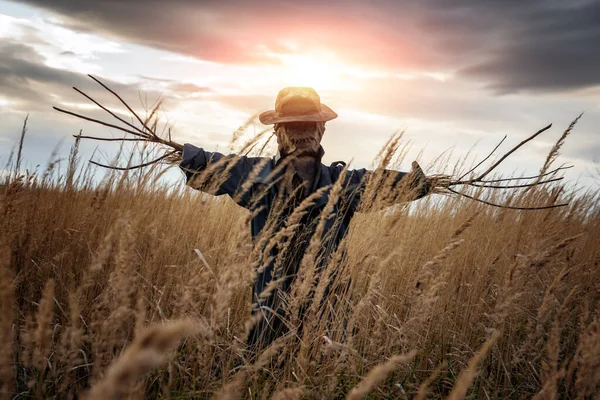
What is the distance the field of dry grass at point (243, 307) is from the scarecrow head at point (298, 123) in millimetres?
576

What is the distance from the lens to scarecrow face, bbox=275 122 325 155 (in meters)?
2.80

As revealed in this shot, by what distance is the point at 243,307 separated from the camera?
280 cm

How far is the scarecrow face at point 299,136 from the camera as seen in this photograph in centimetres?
280

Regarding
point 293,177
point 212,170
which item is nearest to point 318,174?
point 293,177

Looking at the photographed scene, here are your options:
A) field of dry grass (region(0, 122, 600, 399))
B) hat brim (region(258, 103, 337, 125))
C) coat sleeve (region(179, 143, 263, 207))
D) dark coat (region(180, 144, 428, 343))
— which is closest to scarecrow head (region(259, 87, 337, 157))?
hat brim (region(258, 103, 337, 125))

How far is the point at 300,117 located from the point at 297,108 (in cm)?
11

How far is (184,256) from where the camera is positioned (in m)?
3.09

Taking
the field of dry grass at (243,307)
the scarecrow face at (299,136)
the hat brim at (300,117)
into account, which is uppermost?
the hat brim at (300,117)

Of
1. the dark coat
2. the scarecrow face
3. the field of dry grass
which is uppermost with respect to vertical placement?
the scarecrow face

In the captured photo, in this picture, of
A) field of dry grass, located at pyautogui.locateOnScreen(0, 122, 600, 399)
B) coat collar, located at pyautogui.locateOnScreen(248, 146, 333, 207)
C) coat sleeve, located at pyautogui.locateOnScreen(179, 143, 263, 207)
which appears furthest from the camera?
coat collar, located at pyautogui.locateOnScreen(248, 146, 333, 207)

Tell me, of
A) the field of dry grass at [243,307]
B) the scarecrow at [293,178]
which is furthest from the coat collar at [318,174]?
the field of dry grass at [243,307]

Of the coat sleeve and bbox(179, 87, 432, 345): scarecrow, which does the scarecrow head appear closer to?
bbox(179, 87, 432, 345): scarecrow

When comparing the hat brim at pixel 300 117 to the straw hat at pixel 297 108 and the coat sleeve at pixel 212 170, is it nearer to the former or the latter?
the straw hat at pixel 297 108

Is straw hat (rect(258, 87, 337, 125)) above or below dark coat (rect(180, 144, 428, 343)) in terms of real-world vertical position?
above
